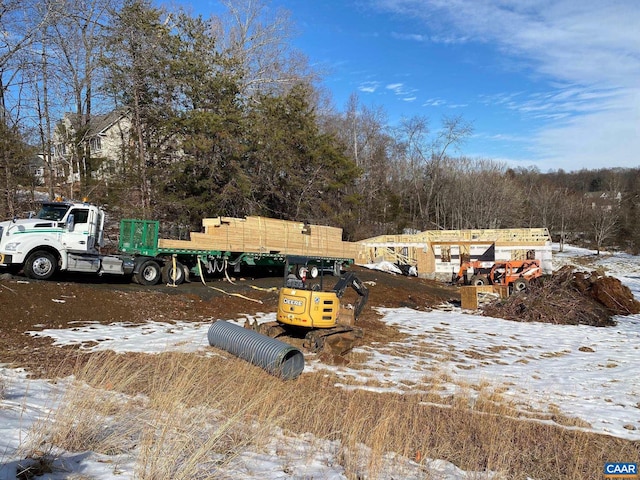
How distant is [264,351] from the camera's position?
8594mm

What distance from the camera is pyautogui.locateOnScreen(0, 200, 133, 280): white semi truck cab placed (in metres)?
14.6

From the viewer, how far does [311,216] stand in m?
32.9

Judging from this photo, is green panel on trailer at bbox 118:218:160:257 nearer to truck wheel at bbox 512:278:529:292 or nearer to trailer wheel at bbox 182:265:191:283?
trailer wheel at bbox 182:265:191:283

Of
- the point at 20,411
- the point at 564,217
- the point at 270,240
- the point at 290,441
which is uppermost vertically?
the point at 564,217

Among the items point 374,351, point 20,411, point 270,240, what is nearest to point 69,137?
point 270,240

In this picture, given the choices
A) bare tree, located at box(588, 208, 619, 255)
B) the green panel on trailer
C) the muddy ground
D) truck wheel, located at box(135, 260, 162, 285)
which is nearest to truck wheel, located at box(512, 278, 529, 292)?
the muddy ground

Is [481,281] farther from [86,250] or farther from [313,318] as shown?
[86,250]

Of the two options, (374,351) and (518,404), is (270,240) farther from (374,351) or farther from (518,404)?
(518,404)

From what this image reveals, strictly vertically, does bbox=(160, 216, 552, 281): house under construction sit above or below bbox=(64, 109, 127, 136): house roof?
below

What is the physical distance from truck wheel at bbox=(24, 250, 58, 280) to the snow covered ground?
172 inches

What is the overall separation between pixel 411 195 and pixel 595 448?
2400 inches

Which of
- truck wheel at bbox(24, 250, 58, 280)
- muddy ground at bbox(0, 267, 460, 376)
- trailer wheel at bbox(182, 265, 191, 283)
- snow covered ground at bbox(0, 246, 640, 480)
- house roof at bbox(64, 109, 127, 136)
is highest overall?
house roof at bbox(64, 109, 127, 136)

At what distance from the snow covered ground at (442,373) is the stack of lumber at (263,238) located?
19.4 feet

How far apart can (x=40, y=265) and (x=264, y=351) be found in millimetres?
10206
